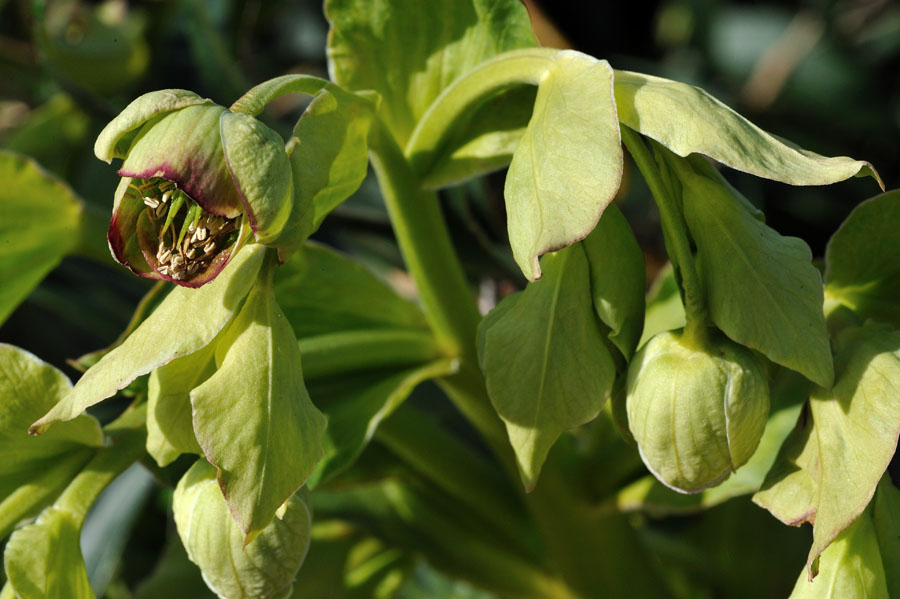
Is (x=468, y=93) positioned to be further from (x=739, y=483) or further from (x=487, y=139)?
(x=739, y=483)

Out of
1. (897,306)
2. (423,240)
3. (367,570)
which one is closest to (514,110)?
(423,240)

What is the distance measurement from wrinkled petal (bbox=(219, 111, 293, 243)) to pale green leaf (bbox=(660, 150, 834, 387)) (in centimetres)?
16

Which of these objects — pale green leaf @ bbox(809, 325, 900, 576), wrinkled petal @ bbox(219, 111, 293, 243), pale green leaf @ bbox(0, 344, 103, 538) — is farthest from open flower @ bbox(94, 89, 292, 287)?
pale green leaf @ bbox(809, 325, 900, 576)

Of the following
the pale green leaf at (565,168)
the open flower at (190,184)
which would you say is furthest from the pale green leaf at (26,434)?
the pale green leaf at (565,168)

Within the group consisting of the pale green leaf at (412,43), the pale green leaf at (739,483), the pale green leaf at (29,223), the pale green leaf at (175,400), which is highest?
the pale green leaf at (412,43)

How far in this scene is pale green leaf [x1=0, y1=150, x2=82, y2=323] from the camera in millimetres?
633

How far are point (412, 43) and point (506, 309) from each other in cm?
18

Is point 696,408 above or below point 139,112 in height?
below

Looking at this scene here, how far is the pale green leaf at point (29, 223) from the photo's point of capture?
2.08 ft

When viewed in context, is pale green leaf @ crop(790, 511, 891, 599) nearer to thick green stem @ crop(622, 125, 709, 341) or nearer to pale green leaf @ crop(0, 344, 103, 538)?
thick green stem @ crop(622, 125, 709, 341)

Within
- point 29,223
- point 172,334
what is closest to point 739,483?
point 172,334

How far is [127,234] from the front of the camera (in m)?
0.39

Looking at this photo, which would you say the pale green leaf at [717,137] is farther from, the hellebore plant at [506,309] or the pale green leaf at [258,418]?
the pale green leaf at [258,418]

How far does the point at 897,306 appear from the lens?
19.3 inches
